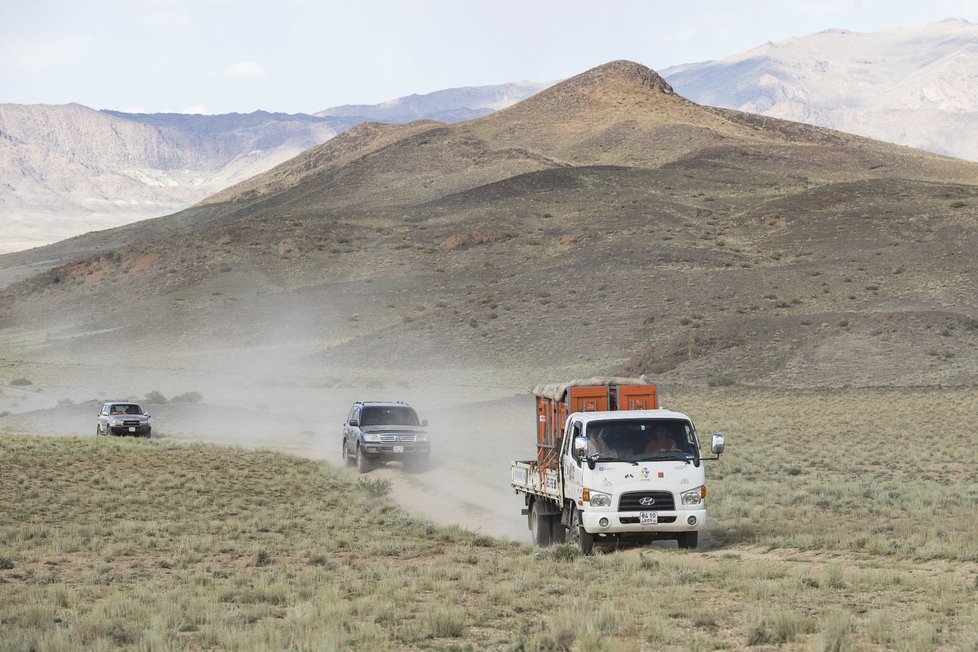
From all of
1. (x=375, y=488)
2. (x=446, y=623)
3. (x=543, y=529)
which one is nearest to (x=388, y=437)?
(x=375, y=488)

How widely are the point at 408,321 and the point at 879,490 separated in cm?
6099

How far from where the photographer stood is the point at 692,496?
17.3 m

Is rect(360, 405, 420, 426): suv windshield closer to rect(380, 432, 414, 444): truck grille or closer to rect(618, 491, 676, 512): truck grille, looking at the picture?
rect(380, 432, 414, 444): truck grille

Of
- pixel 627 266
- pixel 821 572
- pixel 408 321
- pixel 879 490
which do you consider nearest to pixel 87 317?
pixel 408 321

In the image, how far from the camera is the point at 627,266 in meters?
89.4

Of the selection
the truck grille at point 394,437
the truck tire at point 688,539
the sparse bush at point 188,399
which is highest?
the sparse bush at point 188,399

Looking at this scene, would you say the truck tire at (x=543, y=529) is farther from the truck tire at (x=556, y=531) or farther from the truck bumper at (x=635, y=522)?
the truck bumper at (x=635, y=522)

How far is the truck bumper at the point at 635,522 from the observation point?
17000 millimetres

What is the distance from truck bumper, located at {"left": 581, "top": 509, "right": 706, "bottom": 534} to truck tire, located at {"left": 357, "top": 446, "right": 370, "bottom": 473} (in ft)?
49.7

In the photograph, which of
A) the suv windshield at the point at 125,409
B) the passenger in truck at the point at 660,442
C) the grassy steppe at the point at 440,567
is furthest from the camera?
the suv windshield at the point at 125,409

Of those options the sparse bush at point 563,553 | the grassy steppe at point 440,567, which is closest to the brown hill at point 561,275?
the grassy steppe at point 440,567

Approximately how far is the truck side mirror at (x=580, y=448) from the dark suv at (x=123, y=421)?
2871cm

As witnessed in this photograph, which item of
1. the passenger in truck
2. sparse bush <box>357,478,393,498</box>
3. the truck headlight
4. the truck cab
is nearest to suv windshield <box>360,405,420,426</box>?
sparse bush <box>357,478,393,498</box>

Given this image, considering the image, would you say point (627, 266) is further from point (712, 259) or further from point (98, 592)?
point (98, 592)
